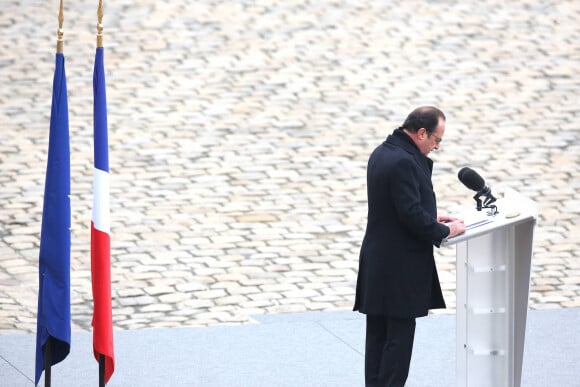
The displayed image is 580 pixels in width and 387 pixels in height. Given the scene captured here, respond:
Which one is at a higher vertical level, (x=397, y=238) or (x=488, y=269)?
(x=397, y=238)

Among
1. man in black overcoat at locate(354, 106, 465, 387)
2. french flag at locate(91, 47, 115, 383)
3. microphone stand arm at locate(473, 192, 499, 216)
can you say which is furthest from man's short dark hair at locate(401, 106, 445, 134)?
french flag at locate(91, 47, 115, 383)

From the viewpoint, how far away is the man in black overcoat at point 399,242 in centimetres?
627

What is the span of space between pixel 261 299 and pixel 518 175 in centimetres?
421

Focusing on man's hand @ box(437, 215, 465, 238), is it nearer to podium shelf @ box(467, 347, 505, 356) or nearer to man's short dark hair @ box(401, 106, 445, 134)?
man's short dark hair @ box(401, 106, 445, 134)

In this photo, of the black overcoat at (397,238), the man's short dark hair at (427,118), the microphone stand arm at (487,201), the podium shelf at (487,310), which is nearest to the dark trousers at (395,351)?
the black overcoat at (397,238)

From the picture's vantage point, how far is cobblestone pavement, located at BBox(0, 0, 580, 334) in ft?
31.4

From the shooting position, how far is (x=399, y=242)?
636cm

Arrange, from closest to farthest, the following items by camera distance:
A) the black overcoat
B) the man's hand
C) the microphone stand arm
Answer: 1. the man's hand
2. the black overcoat
3. the microphone stand arm

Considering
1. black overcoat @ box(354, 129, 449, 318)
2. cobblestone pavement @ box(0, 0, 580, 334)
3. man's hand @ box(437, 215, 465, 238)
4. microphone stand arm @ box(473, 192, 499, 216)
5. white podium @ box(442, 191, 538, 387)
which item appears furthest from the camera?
cobblestone pavement @ box(0, 0, 580, 334)

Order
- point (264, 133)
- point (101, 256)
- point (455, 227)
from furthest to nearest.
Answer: point (264, 133), point (101, 256), point (455, 227)

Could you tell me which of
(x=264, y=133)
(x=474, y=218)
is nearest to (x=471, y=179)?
(x=474, y=218)

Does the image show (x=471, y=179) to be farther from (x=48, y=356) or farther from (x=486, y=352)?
(x=48, y=356)

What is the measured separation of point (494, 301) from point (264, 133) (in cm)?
708

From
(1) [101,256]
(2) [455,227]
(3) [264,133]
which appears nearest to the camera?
(2) [455,227]
